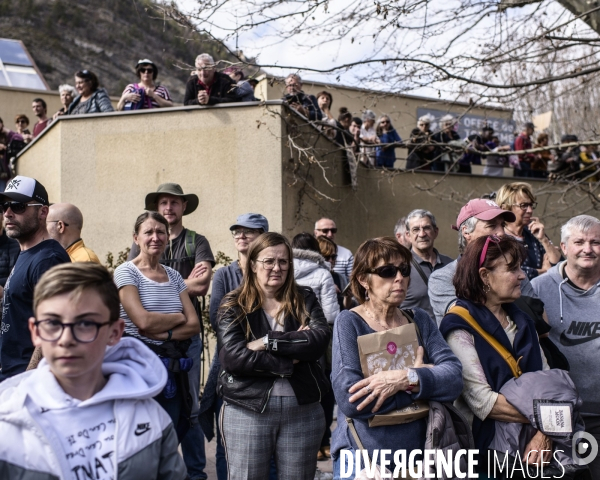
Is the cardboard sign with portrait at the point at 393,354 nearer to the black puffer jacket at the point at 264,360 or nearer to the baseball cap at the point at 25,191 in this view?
the black puffer jacket at the point at 264,360

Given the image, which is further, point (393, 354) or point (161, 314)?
point (161, 314)

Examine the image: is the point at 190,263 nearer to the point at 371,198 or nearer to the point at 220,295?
the point at 220,295

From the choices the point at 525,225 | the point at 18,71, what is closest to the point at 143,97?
the point at 525,225

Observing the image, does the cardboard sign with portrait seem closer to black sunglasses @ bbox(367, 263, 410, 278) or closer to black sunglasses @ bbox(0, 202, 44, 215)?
black sunglasses @ bbox(367, 263, 410, 278)

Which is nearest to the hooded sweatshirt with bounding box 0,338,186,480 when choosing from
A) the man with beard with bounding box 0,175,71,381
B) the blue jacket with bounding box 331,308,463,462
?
the blue jacket with bounding box 331,308,463,462

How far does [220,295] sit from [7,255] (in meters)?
1.82

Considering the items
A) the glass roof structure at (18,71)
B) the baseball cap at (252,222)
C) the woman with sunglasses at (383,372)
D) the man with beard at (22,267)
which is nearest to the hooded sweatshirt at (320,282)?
the baseball cap at (252,222)

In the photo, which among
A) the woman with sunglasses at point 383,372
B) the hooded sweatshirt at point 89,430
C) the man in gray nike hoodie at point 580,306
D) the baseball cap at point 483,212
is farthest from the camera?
the baseball cap at point 483,212

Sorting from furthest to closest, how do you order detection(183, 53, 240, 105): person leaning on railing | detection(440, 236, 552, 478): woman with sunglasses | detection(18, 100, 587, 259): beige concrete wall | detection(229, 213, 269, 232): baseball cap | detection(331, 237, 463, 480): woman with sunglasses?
detection(183, 53, 240, 105): person leaning on railing
detection(18, 100, 587, 259): beige concrete wall
detection(229, 213, 269, 232): baseball cap
detection(440, 236, 552, 478): woman with sunglasses
detection(331, 237, 463, 480): woman with sunglasses

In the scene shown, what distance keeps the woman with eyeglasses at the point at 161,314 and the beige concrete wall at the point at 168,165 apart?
15.3 feet

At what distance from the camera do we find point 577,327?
456cm

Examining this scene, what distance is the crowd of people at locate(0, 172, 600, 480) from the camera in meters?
2.44

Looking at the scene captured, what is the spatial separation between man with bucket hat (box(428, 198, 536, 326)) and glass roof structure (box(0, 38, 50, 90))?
18394 mm

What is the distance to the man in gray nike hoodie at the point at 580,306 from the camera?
14.5 ft
